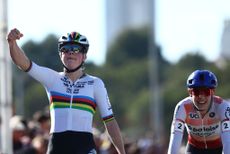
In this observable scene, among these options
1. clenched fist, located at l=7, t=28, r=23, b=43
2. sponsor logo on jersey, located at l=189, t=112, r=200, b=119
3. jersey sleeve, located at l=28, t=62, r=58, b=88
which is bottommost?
sponsor logo on jersey, located at l=189, t=112, r=200, b=119

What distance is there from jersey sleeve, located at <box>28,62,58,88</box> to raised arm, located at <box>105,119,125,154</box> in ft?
2.75

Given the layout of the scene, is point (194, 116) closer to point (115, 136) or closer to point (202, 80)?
point (202, 80)

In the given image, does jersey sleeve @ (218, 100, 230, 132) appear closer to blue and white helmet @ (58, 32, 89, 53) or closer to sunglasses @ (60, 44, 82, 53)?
blue and white helmet @ (58, 32, 89, 53)

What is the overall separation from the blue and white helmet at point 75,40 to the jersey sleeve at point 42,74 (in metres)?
0.36

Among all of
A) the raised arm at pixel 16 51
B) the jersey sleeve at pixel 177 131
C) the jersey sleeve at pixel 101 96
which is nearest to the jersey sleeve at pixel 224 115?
the jersey sleeve at pixel 177 131

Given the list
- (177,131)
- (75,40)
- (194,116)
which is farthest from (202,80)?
(75,40)

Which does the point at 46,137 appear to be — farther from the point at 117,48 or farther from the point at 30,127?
the point at 117,48

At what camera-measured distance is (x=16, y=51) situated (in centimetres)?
1177

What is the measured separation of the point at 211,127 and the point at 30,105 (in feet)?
240

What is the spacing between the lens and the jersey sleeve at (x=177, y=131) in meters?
12.7

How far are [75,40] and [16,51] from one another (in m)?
0.76

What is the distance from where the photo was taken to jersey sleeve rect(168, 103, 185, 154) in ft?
41.5

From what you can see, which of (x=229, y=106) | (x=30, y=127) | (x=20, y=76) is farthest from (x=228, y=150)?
(x=20, y=76)

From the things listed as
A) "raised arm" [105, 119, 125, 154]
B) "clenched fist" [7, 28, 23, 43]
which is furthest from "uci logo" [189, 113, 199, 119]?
"clenched fist" [7, 28, 23, 43]
